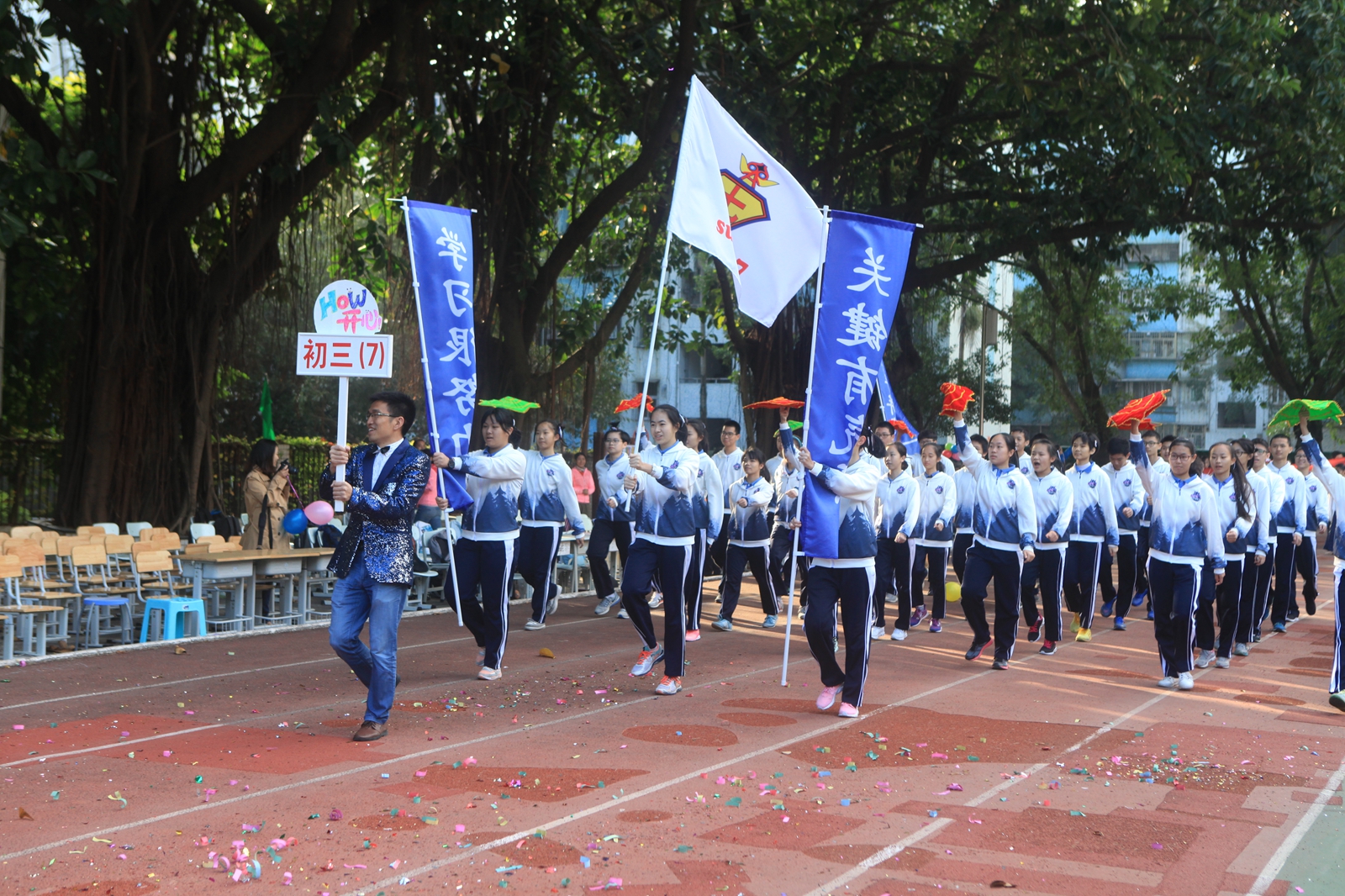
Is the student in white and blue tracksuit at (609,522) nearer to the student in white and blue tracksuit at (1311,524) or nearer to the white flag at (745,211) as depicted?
the white flag at (745,211)

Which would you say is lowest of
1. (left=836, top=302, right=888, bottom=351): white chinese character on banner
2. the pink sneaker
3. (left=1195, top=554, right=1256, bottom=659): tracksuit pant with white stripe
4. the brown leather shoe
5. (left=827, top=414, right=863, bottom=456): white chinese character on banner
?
the brown leather shoe

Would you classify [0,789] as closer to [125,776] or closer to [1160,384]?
[125,776]

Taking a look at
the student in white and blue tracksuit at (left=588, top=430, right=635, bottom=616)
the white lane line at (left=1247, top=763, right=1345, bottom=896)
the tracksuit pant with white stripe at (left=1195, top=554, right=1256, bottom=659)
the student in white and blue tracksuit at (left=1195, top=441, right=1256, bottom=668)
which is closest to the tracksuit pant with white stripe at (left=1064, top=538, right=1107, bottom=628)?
the tracksuit pant with white stripe at (left=1195, top=554, right=1256, bottom=659)

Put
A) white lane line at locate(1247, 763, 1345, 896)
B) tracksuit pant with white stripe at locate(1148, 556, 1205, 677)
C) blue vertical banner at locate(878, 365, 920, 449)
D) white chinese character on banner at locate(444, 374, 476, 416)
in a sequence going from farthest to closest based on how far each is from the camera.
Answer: blue vertical banner at locate(878, 365, 920, 449) < tracksuit pant with white stripe at locate(1148, 556, 1205, 677) < white chinese character on banner at locate(444, 374, 476, 416) < white lane line at locate(1247, 763, 1345, 896)

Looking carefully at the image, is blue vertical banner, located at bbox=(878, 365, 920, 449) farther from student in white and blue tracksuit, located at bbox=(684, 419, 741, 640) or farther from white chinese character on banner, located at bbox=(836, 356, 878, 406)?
white chinese character on banner, located at bbox=(836, 356, 878, 406)

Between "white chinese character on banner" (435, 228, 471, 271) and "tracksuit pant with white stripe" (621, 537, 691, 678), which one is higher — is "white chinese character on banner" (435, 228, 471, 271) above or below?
above

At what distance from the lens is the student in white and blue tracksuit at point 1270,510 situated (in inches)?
458

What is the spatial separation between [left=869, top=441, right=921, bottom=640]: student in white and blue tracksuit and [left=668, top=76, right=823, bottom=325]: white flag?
3.54 meters

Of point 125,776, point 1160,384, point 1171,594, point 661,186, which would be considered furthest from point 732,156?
point 1160,384

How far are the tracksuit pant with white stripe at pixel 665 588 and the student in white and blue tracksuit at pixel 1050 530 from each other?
136 inches

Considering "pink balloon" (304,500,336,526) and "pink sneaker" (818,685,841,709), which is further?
"pink sneaker" (818,685,841,709)

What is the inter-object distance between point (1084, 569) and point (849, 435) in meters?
4.91

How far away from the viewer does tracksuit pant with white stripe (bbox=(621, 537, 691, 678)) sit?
809cm

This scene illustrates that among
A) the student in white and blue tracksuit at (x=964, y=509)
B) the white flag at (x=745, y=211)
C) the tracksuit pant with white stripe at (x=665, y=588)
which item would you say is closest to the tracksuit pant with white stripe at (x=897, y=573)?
the student in white and blue tracksuit at (x=964, y=509)
